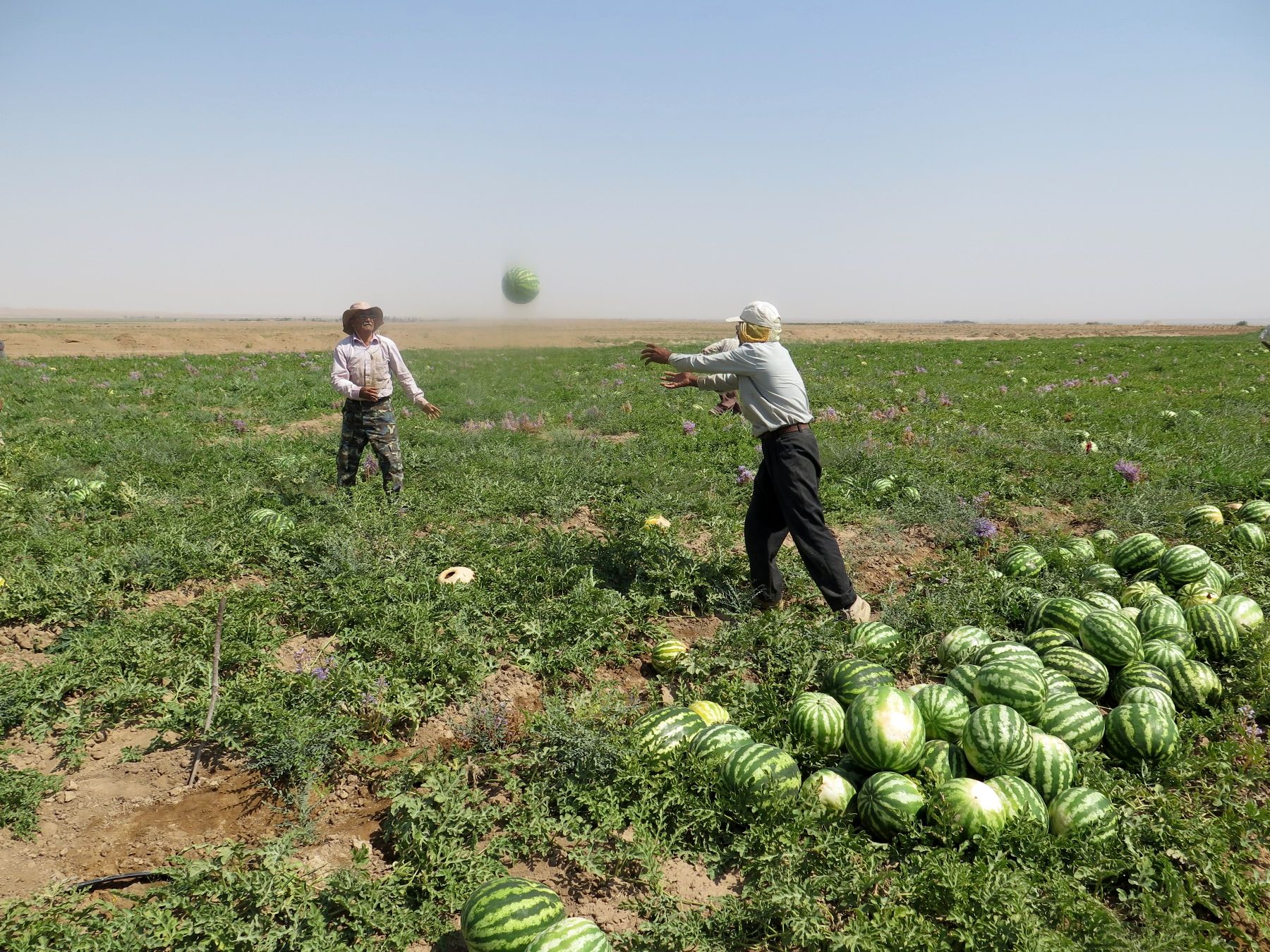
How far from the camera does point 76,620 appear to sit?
4.70m

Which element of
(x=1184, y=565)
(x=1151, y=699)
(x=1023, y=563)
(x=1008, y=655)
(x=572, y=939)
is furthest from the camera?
(x=1023, y=563)

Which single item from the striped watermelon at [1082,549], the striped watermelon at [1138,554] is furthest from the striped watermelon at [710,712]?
the striped watermelon at [1138,554]

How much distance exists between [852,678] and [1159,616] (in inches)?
89.6

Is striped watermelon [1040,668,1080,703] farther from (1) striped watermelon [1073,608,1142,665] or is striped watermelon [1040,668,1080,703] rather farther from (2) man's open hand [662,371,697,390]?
(2) man's open hand [662,371,697,390]

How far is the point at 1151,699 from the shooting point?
3.53 metres

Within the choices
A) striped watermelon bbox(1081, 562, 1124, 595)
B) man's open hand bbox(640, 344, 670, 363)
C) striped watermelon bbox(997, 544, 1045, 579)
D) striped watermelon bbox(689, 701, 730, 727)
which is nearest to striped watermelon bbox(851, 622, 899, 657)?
striped watermelon bbox(689, 701, 730, 727)

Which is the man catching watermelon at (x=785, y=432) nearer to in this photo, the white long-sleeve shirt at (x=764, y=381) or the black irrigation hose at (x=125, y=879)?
the white long-sleeve shirt at (x=764, y=381)

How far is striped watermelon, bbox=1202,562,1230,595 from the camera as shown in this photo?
488 cm

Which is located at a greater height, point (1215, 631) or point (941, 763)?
point (1215, 631)

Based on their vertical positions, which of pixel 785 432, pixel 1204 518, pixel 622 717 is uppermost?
pixel 785 432

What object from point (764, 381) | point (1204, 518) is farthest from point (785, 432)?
point (1204, 518)

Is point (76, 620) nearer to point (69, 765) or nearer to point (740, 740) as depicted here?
point (69, 765)

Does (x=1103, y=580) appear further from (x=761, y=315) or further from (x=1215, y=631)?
(x=761, y=315)

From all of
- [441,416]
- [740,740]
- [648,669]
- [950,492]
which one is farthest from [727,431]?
[740,740]
